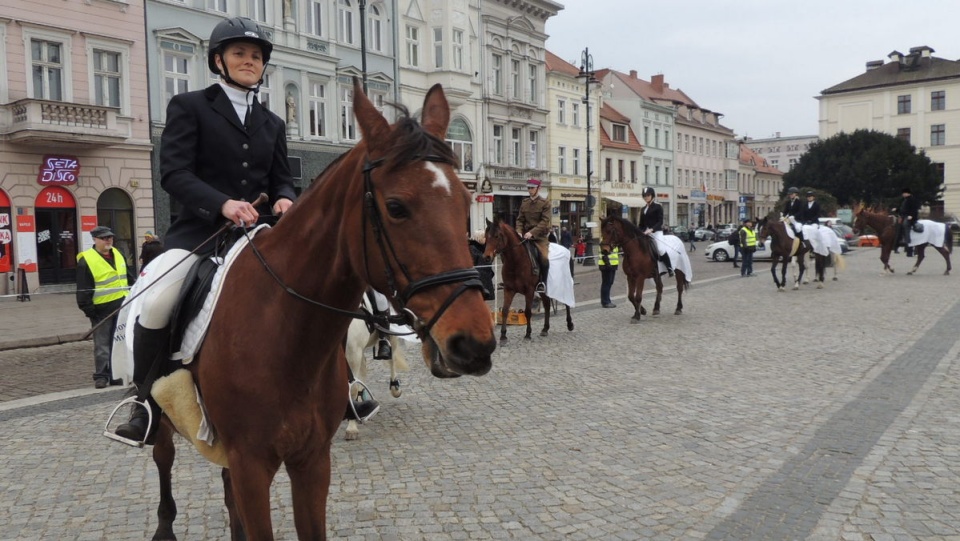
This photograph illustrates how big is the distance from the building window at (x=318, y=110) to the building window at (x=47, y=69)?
10.4 metres

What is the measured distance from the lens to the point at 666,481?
5.11 meters

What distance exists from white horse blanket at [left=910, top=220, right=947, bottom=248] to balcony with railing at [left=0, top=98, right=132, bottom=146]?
26.0 metres

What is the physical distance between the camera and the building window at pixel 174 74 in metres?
26.1

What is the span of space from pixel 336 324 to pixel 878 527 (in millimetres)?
3448

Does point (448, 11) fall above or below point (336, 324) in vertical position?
above

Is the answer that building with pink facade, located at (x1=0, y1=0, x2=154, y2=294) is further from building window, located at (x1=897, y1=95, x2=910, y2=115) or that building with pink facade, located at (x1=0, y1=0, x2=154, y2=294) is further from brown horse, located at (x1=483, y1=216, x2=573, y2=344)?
building window, located at (x1=897, y1=95, x2=910, y2=115)

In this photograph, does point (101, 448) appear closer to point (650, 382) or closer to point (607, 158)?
point (650, 382)

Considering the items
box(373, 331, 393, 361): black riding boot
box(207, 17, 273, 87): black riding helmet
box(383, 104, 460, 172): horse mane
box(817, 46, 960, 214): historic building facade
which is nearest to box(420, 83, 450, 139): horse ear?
box(383, 104, 460, 172): horse mane

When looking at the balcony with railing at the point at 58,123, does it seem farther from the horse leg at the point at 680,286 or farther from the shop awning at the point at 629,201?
the shop awning at the point at 629,201

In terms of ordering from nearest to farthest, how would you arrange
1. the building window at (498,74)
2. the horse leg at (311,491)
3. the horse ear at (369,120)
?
the horse ear at (369,120) < the horse leg at (311,491) < the building window at (498,74)

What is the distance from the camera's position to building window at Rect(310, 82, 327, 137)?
31.7m

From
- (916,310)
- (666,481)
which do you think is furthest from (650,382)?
(916,310)

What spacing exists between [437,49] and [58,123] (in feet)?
67.0

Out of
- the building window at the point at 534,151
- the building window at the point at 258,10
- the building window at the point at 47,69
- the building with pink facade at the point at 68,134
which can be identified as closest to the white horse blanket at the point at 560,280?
the building with pink facade at the point at 68,134
